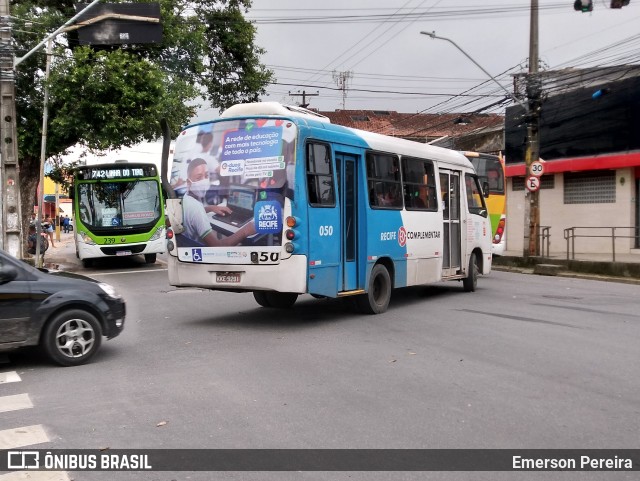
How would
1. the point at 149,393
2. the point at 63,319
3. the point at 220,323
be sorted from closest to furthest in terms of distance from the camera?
the point at 149,393
the point at 63,319
the point at 220,323

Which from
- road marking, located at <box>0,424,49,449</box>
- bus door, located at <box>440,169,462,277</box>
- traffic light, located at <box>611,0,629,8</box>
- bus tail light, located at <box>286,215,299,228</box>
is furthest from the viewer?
bus door, located at <box>440,169,462,277</box>

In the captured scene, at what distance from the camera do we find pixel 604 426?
539 centimetres

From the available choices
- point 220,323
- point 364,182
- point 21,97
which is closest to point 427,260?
point 364,182

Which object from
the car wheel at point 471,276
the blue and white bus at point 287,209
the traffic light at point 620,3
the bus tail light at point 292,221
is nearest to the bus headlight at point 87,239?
the blue and white bus at point 287,209

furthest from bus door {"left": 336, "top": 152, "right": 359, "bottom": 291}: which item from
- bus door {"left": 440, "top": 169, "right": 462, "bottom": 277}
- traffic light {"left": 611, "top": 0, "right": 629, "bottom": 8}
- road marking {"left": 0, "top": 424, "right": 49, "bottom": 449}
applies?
road marking {"left": 0, "top": 424, "right": 49, "bottom": 449}

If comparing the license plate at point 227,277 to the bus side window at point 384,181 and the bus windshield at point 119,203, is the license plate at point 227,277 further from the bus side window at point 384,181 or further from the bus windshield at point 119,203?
the bus windshield at point 119,203

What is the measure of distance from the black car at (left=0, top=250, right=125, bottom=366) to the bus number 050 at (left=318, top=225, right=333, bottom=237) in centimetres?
310

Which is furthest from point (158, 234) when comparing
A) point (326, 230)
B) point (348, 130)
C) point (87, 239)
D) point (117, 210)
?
point (326, 230)

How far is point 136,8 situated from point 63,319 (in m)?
16.1

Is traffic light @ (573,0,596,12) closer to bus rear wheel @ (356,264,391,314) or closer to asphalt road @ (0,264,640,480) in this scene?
asphalt road @ (0,264,640,480)

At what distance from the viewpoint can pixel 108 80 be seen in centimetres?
2041

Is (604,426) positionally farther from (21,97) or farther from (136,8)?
(21,97)

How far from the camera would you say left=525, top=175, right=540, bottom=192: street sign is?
22031 mm

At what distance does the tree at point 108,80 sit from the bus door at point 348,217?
38.3 ft
